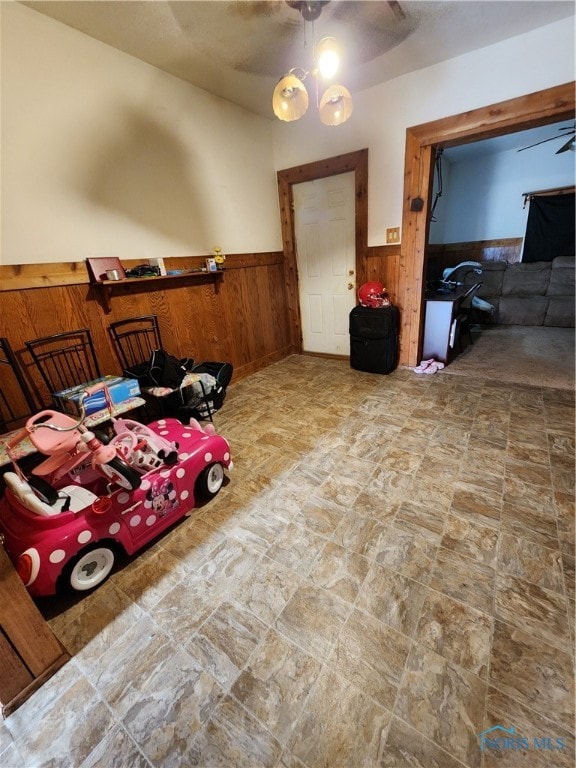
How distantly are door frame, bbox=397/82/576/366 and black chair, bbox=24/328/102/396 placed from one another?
3011 millimetres

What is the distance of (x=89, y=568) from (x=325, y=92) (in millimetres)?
2741

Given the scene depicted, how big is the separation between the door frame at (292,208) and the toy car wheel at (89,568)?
337 centimetres

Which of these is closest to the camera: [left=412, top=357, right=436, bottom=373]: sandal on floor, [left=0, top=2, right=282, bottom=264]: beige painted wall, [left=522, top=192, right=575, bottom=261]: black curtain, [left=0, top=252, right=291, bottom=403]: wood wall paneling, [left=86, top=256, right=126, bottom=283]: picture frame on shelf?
[left=0, top=2, right=282, bottom=264]: beige painted wall

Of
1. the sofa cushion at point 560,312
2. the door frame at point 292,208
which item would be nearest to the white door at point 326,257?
the door frame at point 292,208

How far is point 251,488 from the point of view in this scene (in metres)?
1.90

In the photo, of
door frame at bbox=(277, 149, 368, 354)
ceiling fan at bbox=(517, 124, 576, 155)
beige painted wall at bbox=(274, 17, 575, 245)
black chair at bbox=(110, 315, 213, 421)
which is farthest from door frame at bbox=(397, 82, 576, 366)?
black chair at bbox=(110, 315, 213, 421)

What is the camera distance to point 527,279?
4.94 m

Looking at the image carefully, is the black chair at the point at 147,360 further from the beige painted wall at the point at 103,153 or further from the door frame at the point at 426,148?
the door frame at the point at 426,148

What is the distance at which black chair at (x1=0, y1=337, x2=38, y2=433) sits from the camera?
187cm

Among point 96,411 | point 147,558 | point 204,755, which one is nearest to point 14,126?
point 96,411

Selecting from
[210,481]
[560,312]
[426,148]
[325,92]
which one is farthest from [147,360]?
[560,312]

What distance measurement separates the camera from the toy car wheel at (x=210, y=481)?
176 centimetres

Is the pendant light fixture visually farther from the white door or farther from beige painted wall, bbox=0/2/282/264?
the white door

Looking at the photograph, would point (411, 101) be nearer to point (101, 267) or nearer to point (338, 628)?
point (101, 267)
